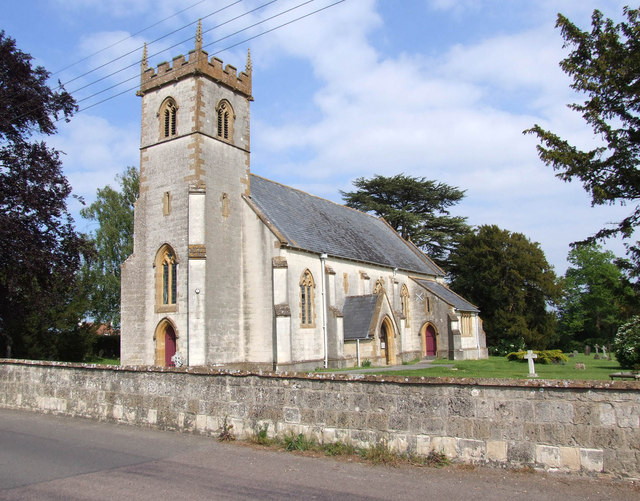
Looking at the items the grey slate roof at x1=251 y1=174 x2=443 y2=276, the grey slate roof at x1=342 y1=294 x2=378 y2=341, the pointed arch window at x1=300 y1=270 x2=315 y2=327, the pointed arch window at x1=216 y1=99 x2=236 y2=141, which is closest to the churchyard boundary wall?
the grey slate roof at x1=251 y1=174 x2=443 y2=276

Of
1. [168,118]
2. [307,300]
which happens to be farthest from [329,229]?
Answer: [168,118]

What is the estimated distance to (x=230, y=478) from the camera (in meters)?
7.63

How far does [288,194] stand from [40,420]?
22016 mm

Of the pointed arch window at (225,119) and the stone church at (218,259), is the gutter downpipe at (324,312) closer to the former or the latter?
the stone church at (218,259)

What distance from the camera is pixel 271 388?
962 centimetres

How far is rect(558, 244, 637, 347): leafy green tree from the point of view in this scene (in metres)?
67.1

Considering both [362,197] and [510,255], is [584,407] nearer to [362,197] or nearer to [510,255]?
[510,255]

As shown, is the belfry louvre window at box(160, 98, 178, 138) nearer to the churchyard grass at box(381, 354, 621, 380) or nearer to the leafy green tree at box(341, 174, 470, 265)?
the churchyard grass at box(381, 354, 621, 380)

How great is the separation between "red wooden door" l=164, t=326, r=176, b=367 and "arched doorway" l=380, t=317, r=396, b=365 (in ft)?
40.7

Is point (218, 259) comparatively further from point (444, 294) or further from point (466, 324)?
point (466, 324)

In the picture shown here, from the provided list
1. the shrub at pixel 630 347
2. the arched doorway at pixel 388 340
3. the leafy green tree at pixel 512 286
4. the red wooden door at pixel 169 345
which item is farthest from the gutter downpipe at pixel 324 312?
the leafy green tree at pixel 512 286

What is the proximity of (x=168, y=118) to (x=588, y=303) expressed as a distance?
6340cm

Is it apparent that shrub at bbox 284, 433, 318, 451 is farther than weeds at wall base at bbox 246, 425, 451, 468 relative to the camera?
Yes

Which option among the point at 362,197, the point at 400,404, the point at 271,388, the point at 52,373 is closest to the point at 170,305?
the point at 52,373
